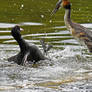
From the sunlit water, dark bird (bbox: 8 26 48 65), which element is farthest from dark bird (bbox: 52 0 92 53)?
dark bird (bbox: 8 26 48 65)

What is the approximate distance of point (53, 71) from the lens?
1144 centimetres

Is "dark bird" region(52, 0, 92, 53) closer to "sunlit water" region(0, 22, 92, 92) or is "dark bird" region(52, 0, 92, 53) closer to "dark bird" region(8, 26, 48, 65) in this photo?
"sunlit water" region(0, 22, 92, 92)

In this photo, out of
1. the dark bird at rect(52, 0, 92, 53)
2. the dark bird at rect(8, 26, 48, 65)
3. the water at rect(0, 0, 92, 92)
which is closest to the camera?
the water at rect(0, 0, 92, 92)

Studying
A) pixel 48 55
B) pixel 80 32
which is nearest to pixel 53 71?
pixel 80 32

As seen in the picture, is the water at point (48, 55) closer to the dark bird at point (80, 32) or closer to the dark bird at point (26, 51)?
the dark bird at point (26, 51)

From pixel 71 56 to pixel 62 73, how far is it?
2097 mm

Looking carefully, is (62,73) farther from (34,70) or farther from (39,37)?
(39,37)

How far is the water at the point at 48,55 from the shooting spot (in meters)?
10.1

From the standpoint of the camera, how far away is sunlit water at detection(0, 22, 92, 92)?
9.92 metres

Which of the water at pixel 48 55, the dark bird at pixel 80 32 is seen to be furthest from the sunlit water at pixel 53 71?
the dark bird at pixel 80 32

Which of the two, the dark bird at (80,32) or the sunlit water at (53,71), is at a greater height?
the dark bird at (80,32)

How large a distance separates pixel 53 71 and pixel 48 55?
2.02 m

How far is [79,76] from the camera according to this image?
1086cm

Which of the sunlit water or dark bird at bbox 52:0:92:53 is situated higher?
dark bird at bbox 52:0:92:53
